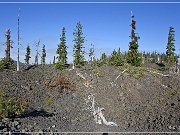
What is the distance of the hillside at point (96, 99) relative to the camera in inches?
1407

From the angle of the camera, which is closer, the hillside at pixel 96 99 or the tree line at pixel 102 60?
the hillside at pixel 96 99

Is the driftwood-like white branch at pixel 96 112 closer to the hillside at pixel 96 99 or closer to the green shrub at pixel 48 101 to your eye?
the hillside at pixel 96 99

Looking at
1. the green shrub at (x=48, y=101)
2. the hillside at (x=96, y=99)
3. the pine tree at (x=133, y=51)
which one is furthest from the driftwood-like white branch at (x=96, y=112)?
the pine tree at (x=133, y=51)

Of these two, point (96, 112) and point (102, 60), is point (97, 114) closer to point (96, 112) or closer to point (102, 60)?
point (96, 112)

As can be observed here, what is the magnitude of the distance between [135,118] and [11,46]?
4590 cm

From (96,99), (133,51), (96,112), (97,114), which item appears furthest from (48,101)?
(133,51)

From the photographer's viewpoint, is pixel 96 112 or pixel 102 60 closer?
pixel 96 112

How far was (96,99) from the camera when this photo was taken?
157 feet

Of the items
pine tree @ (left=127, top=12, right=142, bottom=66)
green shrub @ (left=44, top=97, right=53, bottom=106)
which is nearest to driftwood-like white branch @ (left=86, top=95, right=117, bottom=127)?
green shrub @ (left=44, top=97, right=53, bottom=106)

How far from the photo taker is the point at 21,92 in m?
47.2

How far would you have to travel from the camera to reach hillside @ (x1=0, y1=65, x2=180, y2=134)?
117 feet

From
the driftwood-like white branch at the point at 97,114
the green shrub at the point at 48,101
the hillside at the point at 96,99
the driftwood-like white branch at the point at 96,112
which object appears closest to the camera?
the hillside at the point at 96,99

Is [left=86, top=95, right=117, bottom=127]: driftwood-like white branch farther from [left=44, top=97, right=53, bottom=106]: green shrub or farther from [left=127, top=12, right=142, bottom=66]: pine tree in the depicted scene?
[left=127, top=12, right=142, bottom=66]: pine tree

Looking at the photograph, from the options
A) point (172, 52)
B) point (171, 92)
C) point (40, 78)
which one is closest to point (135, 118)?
point (171, 92)
